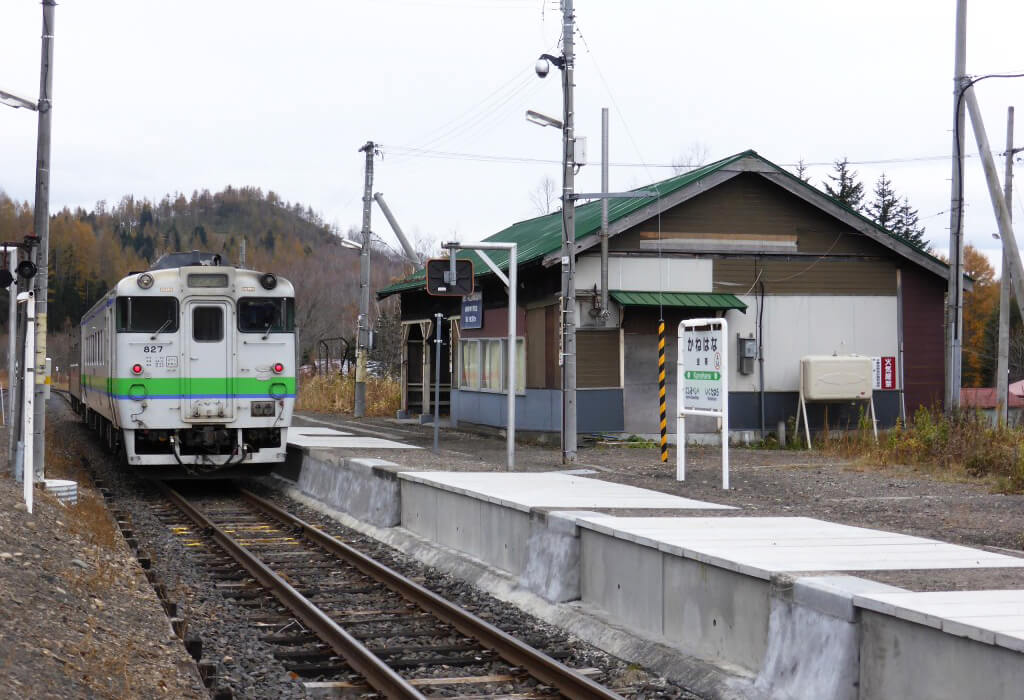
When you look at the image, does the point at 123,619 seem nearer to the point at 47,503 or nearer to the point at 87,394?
the point at 47,503

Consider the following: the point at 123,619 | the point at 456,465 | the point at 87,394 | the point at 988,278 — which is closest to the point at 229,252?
the point at 988,278

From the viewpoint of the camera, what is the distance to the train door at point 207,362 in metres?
16.3

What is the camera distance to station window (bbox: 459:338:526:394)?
23.5 metres

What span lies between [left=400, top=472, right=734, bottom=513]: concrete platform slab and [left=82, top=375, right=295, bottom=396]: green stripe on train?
3.74 metres

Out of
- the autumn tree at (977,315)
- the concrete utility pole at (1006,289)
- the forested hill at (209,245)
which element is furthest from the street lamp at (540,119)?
the forested hill at (209,245)

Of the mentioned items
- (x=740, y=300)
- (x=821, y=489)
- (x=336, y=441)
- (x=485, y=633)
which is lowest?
(x=485, y=633)

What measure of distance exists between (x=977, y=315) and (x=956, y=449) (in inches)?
2087

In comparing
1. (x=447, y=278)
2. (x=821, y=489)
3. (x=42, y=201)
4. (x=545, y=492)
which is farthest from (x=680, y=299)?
(x=42, y=201)

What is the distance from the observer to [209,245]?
122312 millimetres

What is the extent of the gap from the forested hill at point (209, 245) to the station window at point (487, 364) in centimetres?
4410

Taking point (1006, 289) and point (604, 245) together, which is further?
point (1006, 289)

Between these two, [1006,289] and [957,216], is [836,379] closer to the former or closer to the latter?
[957,216]

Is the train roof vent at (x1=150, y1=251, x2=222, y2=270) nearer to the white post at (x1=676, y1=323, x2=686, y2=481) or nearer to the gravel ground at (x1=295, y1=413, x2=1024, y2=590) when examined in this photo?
the gravel ground at (x1=295, y1=413, x2=1024, y2=590)

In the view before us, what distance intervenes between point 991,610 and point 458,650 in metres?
3.61
